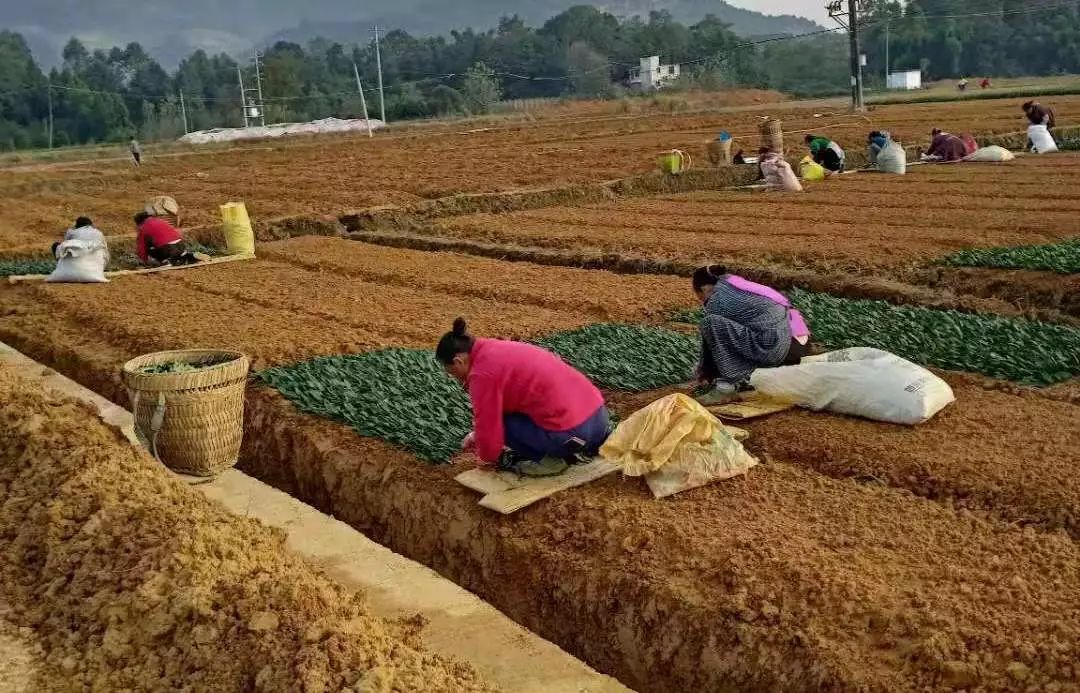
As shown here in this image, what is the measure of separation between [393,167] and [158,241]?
43.1ft

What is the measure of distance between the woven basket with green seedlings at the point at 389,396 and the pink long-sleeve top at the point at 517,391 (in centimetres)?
80

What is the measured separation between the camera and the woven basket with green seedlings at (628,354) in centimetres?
773

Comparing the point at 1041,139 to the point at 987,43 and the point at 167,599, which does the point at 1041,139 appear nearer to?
the point at 167,599

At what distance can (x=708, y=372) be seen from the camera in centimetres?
723

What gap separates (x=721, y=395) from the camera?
7074mm

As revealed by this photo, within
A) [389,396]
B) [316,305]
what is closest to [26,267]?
[316,305]

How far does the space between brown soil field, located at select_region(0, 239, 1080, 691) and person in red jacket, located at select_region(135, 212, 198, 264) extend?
6793 millimetres

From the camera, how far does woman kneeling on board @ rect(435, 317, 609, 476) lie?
5.39 m

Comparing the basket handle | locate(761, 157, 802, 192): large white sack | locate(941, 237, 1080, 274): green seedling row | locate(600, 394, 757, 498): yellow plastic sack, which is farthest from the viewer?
locate(761, 157, 802, 192): large white sack

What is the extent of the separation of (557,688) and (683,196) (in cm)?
1588

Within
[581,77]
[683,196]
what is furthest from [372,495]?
[581,77]

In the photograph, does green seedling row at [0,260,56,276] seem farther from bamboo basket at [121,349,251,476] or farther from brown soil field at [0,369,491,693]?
brown soil field at [0,369,491,693]

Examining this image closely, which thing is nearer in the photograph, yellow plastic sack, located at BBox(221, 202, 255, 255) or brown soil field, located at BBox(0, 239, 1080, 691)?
brown soil field, located at BBox(0, 239, 1080, 691)

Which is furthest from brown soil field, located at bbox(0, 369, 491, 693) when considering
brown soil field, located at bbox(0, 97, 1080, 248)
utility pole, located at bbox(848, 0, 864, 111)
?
utility pole, located at bbox(848, 0, 864, 111)
